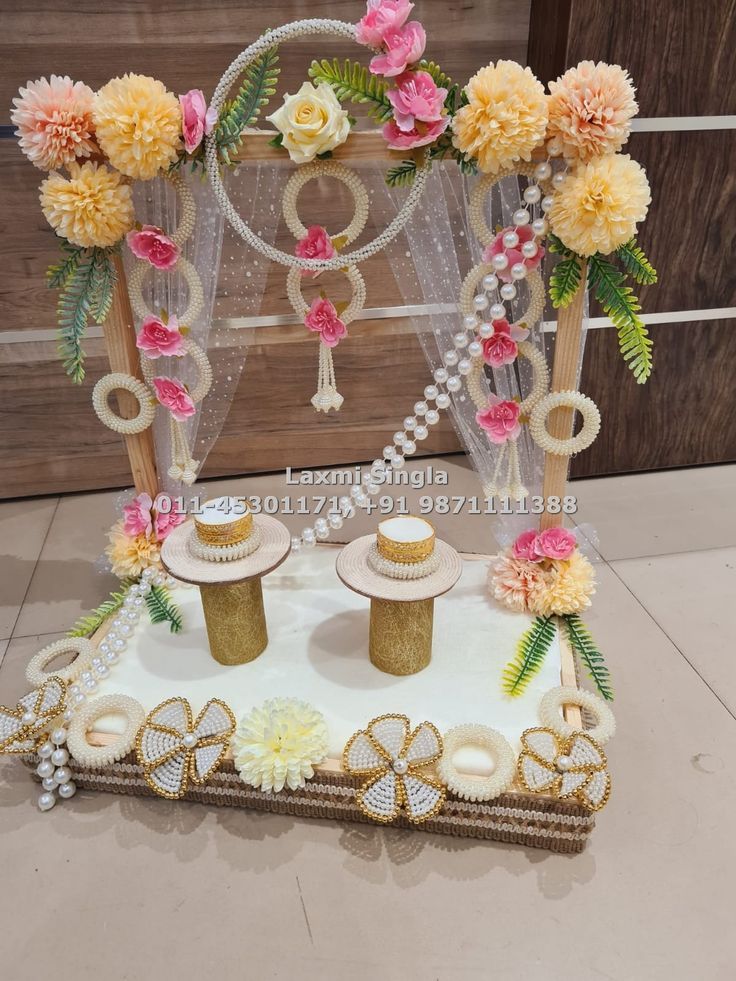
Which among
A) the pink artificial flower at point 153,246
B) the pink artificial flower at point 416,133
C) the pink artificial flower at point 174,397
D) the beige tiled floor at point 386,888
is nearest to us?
the beige tiled floor at point 386,888

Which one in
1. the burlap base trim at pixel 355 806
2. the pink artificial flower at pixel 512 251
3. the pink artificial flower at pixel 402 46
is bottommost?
the burlap base trim at pixel 355 806

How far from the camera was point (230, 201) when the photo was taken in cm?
99

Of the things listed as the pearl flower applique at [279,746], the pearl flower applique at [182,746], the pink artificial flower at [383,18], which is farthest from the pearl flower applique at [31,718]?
the pink artificial flower at [383,18]

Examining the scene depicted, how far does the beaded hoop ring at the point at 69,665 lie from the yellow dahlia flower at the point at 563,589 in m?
0.67

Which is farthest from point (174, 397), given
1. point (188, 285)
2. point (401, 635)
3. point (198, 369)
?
point (401, 635)

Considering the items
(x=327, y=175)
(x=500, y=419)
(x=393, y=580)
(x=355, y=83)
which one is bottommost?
(x=393, y=580)

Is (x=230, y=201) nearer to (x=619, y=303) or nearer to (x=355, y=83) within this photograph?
(x=355, y=83)

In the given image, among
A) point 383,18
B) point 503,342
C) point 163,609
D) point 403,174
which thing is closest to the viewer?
point 383,18

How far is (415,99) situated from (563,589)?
2.29 feet

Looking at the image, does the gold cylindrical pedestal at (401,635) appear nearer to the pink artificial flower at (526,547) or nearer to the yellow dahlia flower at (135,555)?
the pink artificial flower at (526,547)

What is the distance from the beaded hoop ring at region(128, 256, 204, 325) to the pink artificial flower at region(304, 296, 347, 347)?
16 centimetres

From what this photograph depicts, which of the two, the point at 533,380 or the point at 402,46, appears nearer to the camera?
the point at 402,46

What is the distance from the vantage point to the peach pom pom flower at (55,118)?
86 cm

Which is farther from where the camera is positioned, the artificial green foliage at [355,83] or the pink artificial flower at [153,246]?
the pink artificial flower at [153,246]
